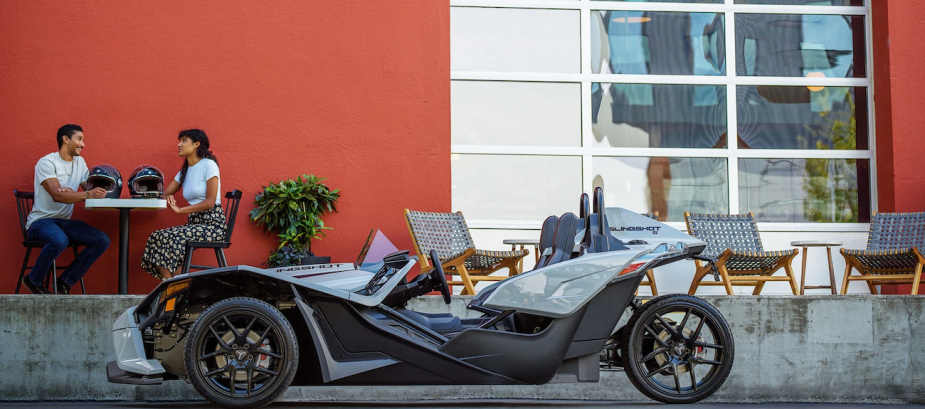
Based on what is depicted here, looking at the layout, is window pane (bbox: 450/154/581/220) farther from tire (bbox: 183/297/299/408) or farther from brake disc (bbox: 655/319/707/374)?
tire (bbox: 183/297/299/408)

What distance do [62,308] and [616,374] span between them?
3355 mm

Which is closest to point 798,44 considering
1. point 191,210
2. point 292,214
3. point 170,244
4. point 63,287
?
point 292,214

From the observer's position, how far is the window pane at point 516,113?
25.9ft

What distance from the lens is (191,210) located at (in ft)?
20.5

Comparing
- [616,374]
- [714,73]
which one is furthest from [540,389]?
[714,73]

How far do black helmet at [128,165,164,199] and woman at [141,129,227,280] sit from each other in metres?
0.12

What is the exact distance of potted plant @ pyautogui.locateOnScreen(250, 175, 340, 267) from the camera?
6957 millimetres

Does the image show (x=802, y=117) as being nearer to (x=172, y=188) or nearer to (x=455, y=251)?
(x=455, y=251)

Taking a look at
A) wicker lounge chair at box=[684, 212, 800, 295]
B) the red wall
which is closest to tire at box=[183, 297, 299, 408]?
the red wall

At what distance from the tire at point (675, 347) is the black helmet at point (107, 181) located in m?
4.25

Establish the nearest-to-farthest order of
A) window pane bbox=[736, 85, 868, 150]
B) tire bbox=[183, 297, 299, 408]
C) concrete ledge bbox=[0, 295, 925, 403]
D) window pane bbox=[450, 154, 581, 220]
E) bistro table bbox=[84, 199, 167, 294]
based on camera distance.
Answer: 1. tire bbox=[183, 297, 299, 408]
2. concrete ledge bbox=[0, 295, 925, 403]
3. bistro table bbox=[84, 199, 167, 294]
4. window pane bbox=[450, 154, 581, 220]
5. window pane bbox=[736, 85, 868, 150]

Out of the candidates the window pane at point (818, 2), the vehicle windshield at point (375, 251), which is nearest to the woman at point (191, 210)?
the vehicle windshield at point (375, 251)

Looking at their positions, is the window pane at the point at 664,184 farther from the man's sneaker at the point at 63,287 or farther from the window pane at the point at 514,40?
the man's sneaker at the point at 63,287

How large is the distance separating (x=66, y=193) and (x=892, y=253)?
20.9 feet
